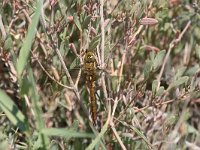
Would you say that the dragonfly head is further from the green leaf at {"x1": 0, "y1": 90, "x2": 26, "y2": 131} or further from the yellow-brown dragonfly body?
the green leaf at {"x1": 0, "y1": 90, "x2": 26, "y2": 131}

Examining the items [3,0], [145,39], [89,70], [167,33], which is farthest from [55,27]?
[167,33]

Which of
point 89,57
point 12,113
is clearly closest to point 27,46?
point 12,113

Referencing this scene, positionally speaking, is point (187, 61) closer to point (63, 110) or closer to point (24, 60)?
point (63, 110)

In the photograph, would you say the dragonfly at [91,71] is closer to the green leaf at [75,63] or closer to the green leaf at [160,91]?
the green leaf at [75,63]

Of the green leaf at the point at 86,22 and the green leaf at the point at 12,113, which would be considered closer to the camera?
the green leaf at the point at 12,113

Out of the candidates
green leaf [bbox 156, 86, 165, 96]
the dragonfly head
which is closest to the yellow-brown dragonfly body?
the dragonfly head

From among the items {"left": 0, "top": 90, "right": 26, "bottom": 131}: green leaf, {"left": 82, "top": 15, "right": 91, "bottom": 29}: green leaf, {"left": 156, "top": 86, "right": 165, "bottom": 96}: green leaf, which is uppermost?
{"left": 82, "top": 15, "right": 91, "bottom": 29}: green leaf

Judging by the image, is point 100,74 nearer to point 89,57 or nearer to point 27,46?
point 89,57

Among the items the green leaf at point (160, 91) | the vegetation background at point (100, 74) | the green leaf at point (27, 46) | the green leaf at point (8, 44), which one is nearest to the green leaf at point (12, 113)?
the vegetation background at point (100, 74)
